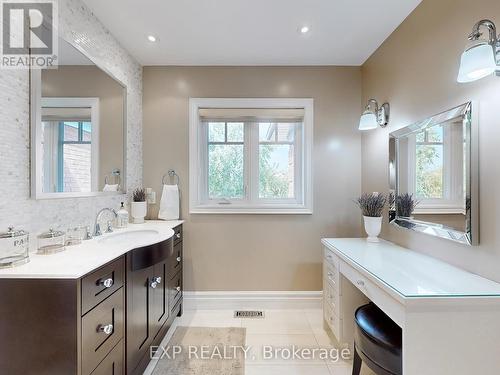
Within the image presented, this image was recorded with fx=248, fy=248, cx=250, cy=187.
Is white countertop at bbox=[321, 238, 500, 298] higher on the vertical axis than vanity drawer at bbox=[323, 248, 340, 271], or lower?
higher

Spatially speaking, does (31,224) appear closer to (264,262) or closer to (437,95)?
(264,262)

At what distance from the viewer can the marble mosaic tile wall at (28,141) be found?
4.07 feet

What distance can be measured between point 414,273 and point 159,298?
68.6 inches

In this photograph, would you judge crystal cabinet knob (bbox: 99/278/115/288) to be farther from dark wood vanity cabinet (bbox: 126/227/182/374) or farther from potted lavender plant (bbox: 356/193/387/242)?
potted lavender plant (bbox: 356/193/387/242)

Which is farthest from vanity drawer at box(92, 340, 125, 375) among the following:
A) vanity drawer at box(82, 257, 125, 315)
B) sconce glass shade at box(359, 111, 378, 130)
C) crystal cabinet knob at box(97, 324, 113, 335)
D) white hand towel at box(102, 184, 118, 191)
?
sconce glass shade at box(359, 111, 378, 130)

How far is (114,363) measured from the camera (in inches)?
53.7

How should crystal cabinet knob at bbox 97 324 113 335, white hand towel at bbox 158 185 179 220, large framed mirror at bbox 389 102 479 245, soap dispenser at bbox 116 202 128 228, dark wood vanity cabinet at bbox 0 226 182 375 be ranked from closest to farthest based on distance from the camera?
1. dark wood vanity cabinet at bbox 0 226 182 375
2. crystal cabinet knob at bbox 97 324 113 335
3. large framed mirror at bbox 389 102 479 245
4. soap dispenser at bbox 116 202 128 228
5. white hand towel at bbox 158 185 179 220

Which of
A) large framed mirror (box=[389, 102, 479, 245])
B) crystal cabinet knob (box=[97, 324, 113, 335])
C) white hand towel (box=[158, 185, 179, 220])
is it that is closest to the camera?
crystal cabinet knob (box=[97, 324, 113, 335])

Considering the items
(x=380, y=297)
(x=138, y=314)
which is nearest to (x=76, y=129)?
(x=138, y=314)

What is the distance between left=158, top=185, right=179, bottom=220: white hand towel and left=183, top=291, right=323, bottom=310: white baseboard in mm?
852

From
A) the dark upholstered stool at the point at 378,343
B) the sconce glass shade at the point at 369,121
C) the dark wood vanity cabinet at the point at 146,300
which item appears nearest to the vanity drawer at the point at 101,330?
the dark wood vanity cabinet at the point at 146,300

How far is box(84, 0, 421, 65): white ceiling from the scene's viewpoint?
178 centimetres

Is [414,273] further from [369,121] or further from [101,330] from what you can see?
[101,330]

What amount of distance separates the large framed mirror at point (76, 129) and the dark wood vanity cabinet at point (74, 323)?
0.59 meters
